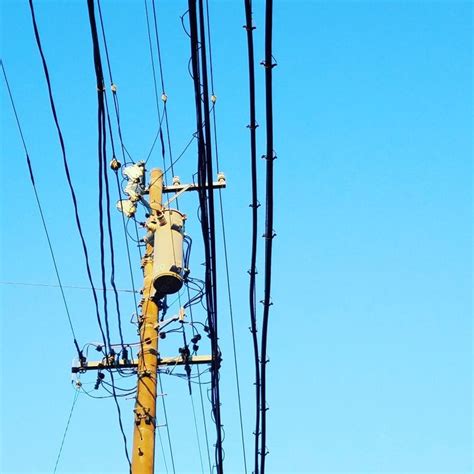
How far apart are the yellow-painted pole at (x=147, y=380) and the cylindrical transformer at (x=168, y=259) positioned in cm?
25

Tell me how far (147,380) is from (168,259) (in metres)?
1.30

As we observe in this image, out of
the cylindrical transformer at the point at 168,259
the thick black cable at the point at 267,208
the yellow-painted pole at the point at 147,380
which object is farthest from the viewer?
the cylindrical transformer at the point at 168,259

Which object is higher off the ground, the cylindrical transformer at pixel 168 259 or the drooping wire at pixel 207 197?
the cylindrical transformer at pixel 168 259

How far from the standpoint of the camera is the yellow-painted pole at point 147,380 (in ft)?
23.5

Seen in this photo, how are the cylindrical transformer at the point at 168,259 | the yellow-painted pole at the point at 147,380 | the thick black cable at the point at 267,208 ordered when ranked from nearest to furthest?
the thick black cable at the point at 267,208 < the yellow-painted pole at the point at 147,380 < the cylindrical transformer at the point at 168,259

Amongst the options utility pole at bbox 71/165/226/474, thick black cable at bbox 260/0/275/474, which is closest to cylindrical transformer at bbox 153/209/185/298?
utility pole at bbox 71/165/226/474

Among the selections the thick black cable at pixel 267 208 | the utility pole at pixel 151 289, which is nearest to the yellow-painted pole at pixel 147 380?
the utility pole at pixel 151 289

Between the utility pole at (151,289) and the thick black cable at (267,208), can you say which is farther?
the utility pole at (151,289)

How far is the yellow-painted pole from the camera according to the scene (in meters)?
7.16

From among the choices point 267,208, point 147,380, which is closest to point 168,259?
point 147,380

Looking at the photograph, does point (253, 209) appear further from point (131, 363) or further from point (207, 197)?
point (131, 363)

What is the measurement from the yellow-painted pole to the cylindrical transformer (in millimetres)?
245

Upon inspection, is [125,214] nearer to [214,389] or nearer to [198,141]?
[214,389]

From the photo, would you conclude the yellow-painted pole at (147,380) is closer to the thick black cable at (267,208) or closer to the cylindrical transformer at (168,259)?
the cylindrical transformer at (168,259)
